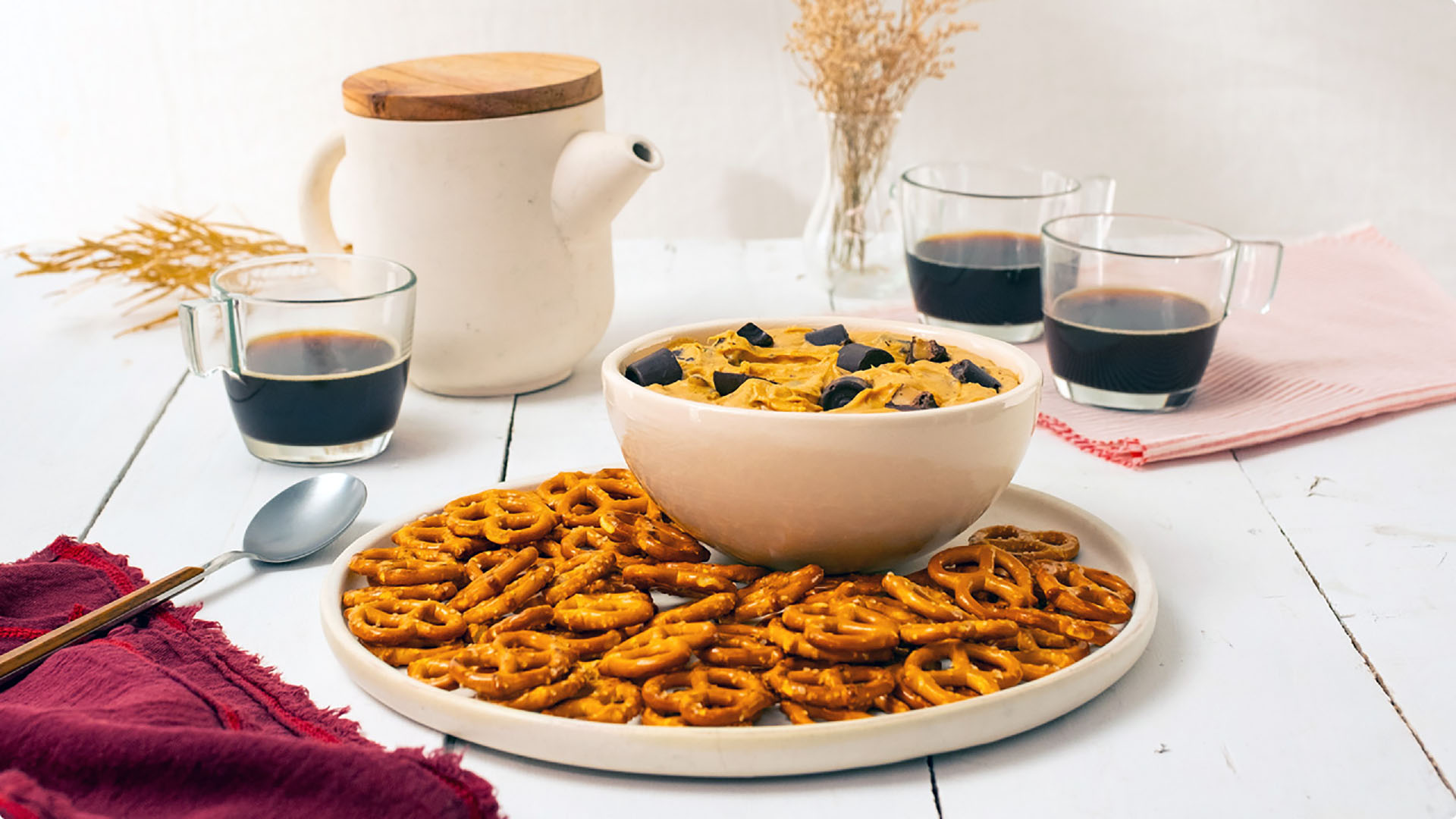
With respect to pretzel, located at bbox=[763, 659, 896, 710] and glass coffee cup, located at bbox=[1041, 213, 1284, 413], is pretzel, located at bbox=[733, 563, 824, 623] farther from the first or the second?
glass coffee cup, located at bbox=[1041, 213, 1284, 413]

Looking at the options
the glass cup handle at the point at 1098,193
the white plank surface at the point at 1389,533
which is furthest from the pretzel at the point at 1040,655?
the glass cup handle at the point at 1098,193

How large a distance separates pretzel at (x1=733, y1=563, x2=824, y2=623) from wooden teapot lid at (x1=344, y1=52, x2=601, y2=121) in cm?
69

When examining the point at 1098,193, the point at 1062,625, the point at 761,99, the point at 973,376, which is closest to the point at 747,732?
the point at 1062,625

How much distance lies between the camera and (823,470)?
881 mm

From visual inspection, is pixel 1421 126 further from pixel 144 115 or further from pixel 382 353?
pixel 144 115

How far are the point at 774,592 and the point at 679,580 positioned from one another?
7 cm

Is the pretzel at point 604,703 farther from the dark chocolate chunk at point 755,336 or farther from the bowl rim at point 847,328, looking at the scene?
the dark chocolate chunk at point 755,336

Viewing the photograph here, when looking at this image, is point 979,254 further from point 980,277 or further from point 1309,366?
point 1309,366

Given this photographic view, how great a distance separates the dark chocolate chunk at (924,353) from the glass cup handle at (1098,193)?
938 mm

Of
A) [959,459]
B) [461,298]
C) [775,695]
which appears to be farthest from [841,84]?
[775,695]

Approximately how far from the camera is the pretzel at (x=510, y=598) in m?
0.90

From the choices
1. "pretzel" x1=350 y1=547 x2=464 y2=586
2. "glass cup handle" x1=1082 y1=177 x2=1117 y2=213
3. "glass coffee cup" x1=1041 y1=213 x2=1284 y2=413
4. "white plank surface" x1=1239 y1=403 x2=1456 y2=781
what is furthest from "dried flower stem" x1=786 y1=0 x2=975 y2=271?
"pretzel" x1=350 y1=547 x2=464 y2=586

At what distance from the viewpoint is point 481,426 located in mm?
1420

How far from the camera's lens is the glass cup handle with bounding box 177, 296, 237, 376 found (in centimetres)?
122
